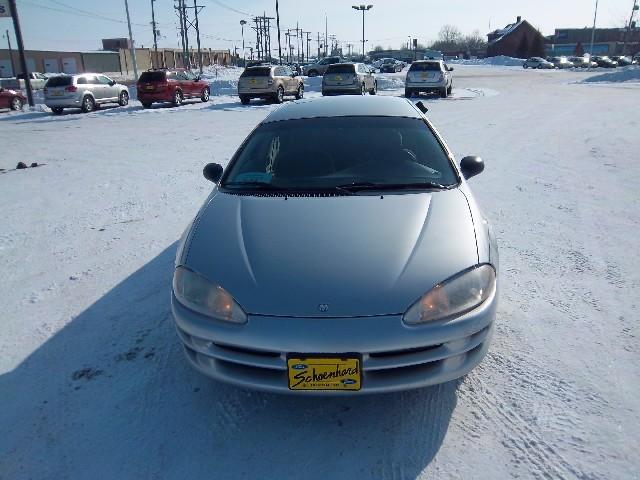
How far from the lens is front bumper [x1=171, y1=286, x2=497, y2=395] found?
6.95ft

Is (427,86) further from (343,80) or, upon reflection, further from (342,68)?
(342,68)

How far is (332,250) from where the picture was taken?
2.45 metres

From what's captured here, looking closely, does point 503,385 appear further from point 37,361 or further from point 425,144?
point 37,361

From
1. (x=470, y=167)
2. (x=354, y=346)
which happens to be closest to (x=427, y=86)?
(x=470, y=167)

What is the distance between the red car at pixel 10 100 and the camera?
2050 cm

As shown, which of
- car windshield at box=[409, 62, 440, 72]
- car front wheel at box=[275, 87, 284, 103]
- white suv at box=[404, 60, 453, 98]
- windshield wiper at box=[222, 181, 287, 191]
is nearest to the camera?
windshield wiper at box=[222, 181, 287, 191]

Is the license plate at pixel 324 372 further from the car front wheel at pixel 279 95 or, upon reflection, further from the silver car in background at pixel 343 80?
the silver car in background at pixel 343 80

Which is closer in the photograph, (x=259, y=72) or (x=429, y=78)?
(x=259, y=72)

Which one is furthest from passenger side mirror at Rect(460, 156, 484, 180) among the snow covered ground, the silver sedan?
the snow covered ground

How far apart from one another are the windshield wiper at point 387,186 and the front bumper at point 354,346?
936 mm

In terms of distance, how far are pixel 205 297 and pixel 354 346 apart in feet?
2.58

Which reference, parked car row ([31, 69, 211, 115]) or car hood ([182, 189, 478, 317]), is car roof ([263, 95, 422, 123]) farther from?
parked car row ([31, 69, 211, 115])

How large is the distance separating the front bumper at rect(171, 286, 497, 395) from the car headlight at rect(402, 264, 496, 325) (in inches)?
1.4

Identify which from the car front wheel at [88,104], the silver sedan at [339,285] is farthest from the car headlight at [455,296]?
the car front wheel at [88,104]
